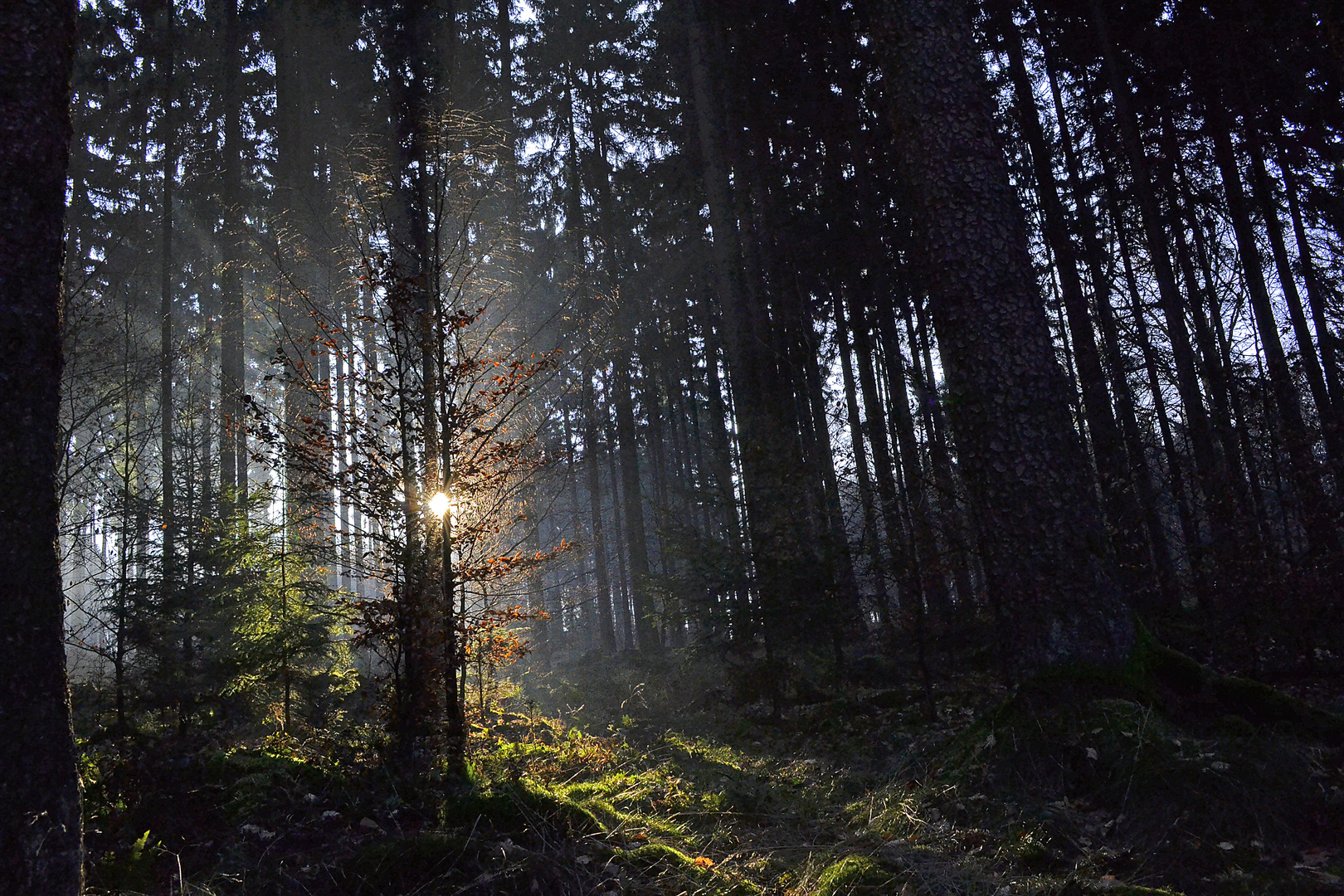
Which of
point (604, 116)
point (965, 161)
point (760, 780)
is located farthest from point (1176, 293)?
point (604, 116)

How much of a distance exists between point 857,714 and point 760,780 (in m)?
3.06

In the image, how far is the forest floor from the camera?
3434 millimetres

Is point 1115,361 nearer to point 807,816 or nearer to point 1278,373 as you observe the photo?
point 1278,373

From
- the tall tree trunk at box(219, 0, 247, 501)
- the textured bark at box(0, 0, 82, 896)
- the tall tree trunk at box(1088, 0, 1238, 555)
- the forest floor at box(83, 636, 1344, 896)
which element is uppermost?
the tall tree trunk at box(219, 0, 247, 501)

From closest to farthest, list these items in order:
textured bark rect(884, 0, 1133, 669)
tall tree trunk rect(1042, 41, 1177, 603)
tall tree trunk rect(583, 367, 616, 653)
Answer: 1. textured bark rect(884, 0, 1133, 669)
2. tall tree trunk rect(1042, 41, 1177, 603)
3. tall tree trunk rect(583, 367, 616, 653)

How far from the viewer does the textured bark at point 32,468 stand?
313 centimetres

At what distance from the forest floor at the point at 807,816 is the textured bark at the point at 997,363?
54 cm

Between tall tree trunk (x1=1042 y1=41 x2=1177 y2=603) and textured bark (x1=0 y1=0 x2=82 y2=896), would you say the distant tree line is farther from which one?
A: textured bark (x1=0 y1=0 x2=82 y2=896)

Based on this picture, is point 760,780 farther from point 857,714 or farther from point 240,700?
point 240,700

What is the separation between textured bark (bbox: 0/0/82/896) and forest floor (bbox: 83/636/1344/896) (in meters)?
0.66

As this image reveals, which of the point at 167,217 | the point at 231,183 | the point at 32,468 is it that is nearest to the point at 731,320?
the point at 32,468

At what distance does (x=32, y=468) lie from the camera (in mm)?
3340

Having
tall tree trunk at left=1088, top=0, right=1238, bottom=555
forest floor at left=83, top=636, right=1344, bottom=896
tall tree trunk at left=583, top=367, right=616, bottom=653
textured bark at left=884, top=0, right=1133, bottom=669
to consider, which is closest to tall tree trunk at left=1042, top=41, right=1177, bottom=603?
tall tree trunk at left=1088, top=0, right=1238, bottom=555

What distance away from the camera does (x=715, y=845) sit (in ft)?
13.8
